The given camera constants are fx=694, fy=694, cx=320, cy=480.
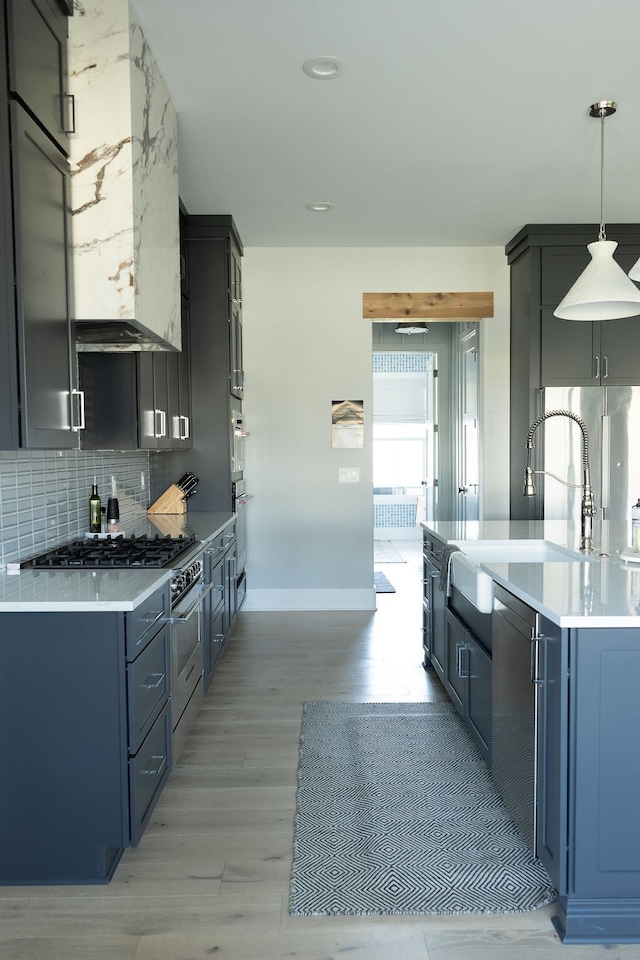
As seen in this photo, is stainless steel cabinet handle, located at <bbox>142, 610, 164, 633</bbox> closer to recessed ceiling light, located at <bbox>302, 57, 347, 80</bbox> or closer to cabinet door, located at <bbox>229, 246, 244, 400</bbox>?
recessed ceiling light, located at <bbox>302, 57, 347, 80</bbox>

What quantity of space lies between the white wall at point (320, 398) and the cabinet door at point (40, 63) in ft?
10.8

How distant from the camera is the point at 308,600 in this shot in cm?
571

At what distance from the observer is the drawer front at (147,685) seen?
6.95ft

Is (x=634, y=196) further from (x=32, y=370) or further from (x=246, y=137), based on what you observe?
(x=32, y=370)

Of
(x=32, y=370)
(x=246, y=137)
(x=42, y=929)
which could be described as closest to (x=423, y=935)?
(x=42, y=929)

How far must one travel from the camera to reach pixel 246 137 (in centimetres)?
362

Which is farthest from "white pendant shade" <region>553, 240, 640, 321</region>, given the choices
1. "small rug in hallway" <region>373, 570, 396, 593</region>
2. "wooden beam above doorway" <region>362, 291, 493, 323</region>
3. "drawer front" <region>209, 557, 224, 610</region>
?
"small rug in hallway" <region>373, 570, 396, 593</region>

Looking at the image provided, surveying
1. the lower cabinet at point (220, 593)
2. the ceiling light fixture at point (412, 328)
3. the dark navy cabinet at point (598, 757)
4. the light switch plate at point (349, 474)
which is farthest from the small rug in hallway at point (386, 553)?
the dark navy cabinet at point (598, 757)

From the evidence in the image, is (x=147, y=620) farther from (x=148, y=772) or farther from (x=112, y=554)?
(x=112, y=554)

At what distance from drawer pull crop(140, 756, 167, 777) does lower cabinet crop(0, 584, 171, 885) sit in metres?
0.16

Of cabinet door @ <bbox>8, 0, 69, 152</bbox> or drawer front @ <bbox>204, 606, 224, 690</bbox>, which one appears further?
drawer front @ <bbox>204, 606, 224, 690</bbox>

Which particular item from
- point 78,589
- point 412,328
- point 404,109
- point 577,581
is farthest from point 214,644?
point 412,328

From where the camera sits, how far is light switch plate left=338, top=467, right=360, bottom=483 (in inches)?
226

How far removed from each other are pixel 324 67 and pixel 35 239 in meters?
1.60
